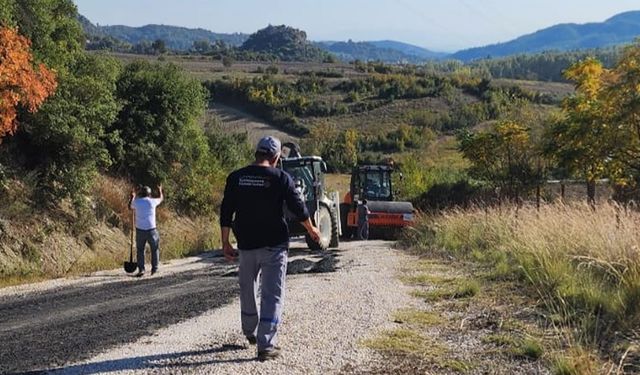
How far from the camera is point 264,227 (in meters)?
6.55

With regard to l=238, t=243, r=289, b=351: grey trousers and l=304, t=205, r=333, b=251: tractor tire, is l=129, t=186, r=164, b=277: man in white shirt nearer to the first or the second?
l=304, t=205, r=333, b=251: tractor tire

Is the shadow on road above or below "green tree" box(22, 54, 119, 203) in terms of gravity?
below

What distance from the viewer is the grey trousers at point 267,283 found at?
6496 millimetres

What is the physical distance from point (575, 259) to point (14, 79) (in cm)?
1090

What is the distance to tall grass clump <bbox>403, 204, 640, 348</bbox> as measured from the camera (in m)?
7.57

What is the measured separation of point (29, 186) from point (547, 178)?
26030mm

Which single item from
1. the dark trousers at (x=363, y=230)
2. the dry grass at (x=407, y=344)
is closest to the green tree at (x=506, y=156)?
the dark trousers at (x=363, y=230)

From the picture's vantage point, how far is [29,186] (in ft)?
58.9

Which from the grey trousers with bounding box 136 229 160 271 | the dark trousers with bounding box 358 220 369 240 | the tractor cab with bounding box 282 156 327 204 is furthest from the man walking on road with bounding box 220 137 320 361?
the dark trousers with bounding box 358 220 369 240

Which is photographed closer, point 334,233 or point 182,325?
point 182,325

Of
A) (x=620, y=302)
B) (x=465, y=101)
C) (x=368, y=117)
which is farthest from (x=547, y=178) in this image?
(x=465, y=101)

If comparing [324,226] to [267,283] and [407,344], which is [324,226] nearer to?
[407,344]

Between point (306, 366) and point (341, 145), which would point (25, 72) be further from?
point (341, 145)

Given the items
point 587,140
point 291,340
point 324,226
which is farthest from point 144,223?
point 587,140
